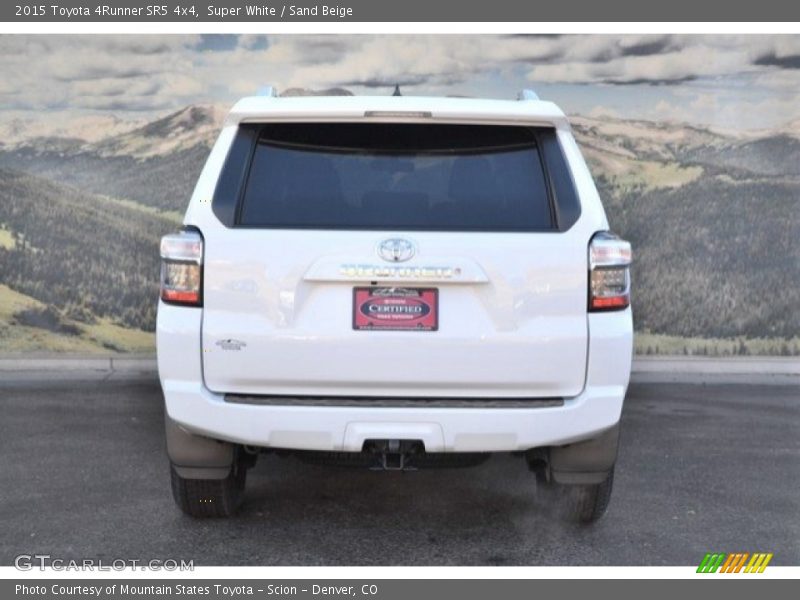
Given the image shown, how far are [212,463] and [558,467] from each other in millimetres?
1526

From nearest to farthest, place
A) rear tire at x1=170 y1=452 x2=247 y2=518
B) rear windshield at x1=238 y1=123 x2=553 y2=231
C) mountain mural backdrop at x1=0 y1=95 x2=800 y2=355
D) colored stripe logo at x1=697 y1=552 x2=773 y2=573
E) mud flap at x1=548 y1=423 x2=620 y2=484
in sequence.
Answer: rear windshield at x1=238 y1=123 x2=553 y2=231, mud flap at x1=548 y1=423 x2=620 y2=484, colored stripe logo at x1=697 y1=552 x2=773 y2=573, rear tire at x1=170 y1=452 x2=247 y2=518, mountain mural backdrop at x1=0 y1=95 x2=800 y2=355

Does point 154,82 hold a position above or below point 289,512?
above

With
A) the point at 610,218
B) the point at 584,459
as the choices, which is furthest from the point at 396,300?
the point at 610,218

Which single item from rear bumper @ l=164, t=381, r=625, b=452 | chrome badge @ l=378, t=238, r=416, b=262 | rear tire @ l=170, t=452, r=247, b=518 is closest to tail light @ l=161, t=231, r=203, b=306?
rear bumper @ l=164, t=381, r=625, b=452

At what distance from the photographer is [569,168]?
13.4 feet

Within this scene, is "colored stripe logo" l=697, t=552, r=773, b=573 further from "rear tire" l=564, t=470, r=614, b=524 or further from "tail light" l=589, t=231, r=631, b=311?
"tail light" l=589, t=231, r=631, b=311

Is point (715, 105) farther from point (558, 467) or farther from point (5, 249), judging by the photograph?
point (5, 249)

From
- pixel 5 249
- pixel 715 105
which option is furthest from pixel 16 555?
pixel 715 105

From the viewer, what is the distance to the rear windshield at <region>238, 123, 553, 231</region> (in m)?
3.99

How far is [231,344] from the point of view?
3861 millimetres

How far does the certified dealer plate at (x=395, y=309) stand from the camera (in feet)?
12.6

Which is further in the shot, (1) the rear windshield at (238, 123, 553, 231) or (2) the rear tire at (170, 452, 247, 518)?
(2) the rear tire at (170, 452, 247, 518)

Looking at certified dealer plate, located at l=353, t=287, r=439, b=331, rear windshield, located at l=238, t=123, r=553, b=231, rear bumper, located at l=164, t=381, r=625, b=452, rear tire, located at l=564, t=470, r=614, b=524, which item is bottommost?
rear tire, located at l=564, t=470, r=614, b=524

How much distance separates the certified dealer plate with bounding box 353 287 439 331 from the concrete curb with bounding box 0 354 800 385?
17.2 ft
